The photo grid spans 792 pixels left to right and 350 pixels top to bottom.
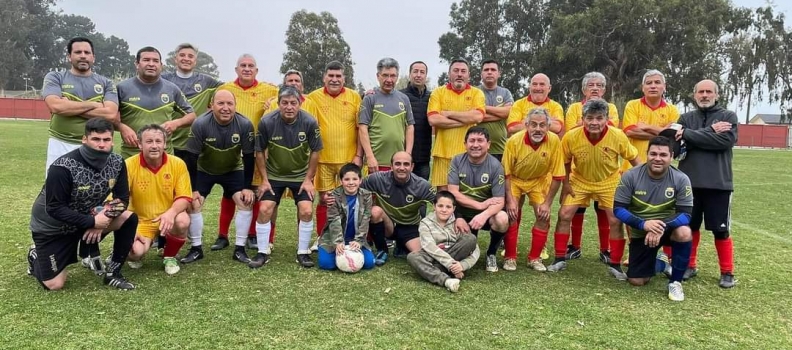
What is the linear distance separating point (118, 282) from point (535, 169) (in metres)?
3.80

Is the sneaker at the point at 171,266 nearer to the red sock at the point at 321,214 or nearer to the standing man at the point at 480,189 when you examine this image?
the red sock at the point at 321,214

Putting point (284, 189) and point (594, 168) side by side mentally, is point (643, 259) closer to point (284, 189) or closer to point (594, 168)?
point (594, 168)

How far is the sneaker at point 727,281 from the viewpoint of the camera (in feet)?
15.4

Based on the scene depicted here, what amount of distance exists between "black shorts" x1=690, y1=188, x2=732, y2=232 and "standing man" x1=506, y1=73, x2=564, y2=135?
157 centimetres

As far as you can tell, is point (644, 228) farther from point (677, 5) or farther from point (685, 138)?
point (677, 5)

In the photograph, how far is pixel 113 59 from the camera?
98.9 meters

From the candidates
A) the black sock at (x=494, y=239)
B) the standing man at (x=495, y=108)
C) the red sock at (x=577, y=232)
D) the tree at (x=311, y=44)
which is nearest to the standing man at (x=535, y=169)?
the black sock at (x=494, y=239)

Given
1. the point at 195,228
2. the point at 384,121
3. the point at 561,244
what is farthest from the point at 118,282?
the point at 561,244

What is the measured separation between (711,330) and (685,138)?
Result: 1.80 metres

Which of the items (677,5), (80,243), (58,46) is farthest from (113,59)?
(80,243)

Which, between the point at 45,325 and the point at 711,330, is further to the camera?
the point at 711,330

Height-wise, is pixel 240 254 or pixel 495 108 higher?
pixel 495 108

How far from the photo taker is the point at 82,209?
4105 millimetres

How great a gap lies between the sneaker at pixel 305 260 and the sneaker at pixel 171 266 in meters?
1.06
